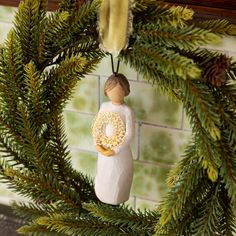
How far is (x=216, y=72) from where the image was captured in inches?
20.2

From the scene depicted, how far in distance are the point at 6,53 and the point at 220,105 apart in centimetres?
26

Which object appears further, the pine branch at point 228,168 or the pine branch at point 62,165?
the pine branch at point 62,165

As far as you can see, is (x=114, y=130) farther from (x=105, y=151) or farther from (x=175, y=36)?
(x=175, y=36)

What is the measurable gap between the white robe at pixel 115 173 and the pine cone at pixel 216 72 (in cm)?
13

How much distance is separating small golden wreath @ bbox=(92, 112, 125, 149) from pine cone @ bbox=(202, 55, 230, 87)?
0.44 ft

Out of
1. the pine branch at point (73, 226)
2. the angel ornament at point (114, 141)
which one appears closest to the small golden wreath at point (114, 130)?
the angel ornament at point (114, 141)

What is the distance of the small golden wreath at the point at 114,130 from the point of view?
60 cm

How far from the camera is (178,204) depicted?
20.8 inches

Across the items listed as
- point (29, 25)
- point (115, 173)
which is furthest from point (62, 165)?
point (29, 25)

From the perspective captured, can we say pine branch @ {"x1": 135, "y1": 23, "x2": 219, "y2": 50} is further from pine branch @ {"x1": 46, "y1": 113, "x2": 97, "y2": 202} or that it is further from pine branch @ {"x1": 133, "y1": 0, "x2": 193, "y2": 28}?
pine branch @ {"x1": 46, "y1": 113, "x2": 97, "y2": 202}

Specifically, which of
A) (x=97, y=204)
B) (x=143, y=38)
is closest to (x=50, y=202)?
(x=97, y=204)

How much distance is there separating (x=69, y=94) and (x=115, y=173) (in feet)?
0.39

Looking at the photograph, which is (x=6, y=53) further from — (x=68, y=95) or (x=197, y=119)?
(x=197, y=119)

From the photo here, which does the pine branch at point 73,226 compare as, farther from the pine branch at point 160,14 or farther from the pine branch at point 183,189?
the pine branch at point 160,14
